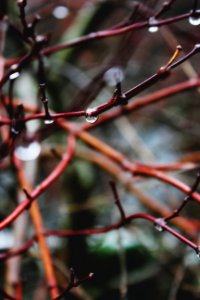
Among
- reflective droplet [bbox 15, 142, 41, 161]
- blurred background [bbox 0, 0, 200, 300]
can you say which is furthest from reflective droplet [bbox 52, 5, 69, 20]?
reflective droplet [bbox 15, 142, 41, 161]

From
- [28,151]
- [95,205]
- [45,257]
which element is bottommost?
[45,257]

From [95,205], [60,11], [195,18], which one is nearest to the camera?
[195,18]

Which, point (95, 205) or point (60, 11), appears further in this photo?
point (95, 205)

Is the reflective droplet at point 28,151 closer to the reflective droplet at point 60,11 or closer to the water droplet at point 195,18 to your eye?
the water droplet at point 195,18

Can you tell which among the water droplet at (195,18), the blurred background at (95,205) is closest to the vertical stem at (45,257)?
the blurred background at (95,205)

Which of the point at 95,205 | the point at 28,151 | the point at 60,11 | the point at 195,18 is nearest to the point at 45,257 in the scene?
the point at 28,151

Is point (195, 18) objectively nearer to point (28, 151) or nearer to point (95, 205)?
point (28, 151)

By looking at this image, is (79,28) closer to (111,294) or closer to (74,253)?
(74,253)

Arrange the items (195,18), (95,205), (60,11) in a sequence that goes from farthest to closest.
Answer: (95,205)
(60,11)
(195,18)

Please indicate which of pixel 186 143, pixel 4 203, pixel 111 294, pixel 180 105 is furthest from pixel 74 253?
pixel 180 105
